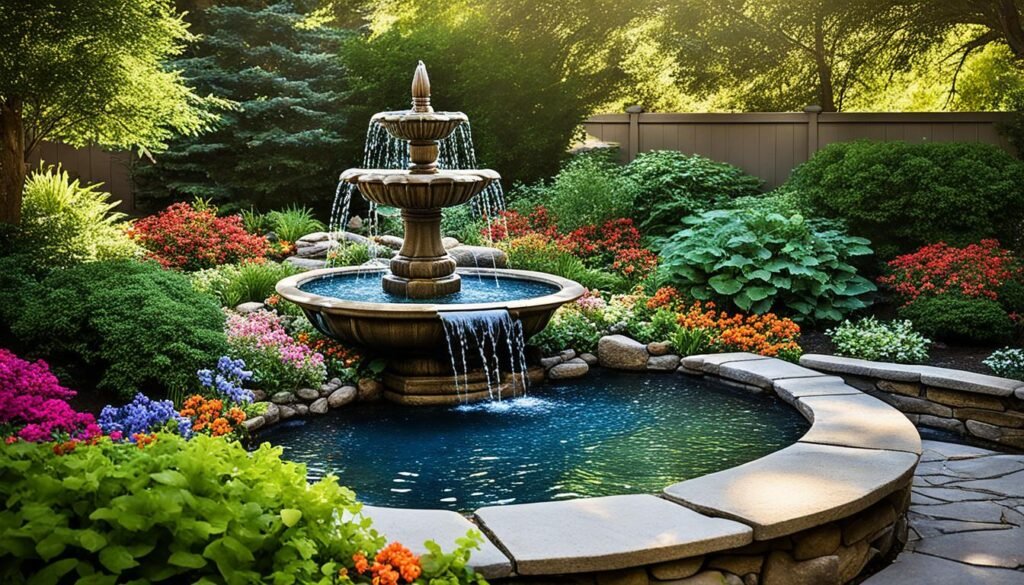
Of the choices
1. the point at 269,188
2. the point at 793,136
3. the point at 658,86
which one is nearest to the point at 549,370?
the point at 793,136

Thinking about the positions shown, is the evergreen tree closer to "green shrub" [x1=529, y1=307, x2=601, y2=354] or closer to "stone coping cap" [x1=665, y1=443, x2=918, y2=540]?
"green shrub" [x1=529, y1=307, x2=601, y2=354]

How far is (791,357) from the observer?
860 cm

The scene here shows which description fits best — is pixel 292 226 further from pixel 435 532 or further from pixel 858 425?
pixel 435 532

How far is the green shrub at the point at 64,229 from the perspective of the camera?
9320mm

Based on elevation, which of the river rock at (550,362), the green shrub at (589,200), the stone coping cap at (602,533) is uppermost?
the green shrub at (589,200)

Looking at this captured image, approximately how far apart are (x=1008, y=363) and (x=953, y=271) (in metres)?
2.05

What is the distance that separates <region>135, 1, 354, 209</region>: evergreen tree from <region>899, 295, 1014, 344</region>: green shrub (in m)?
9.34

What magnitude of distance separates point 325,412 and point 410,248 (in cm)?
179

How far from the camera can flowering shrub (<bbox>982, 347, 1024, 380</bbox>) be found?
24.8 ft

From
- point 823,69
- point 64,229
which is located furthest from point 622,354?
point 823,69

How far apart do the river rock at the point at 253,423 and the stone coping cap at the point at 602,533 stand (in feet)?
9.53

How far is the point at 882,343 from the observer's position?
852cm

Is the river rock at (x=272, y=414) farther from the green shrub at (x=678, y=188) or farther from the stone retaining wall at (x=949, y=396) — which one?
the green shrub at (x=678, y=188)

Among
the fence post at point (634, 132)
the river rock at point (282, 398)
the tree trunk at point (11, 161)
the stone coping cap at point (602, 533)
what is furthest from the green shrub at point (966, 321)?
the tree trunk at point (11, 161)
